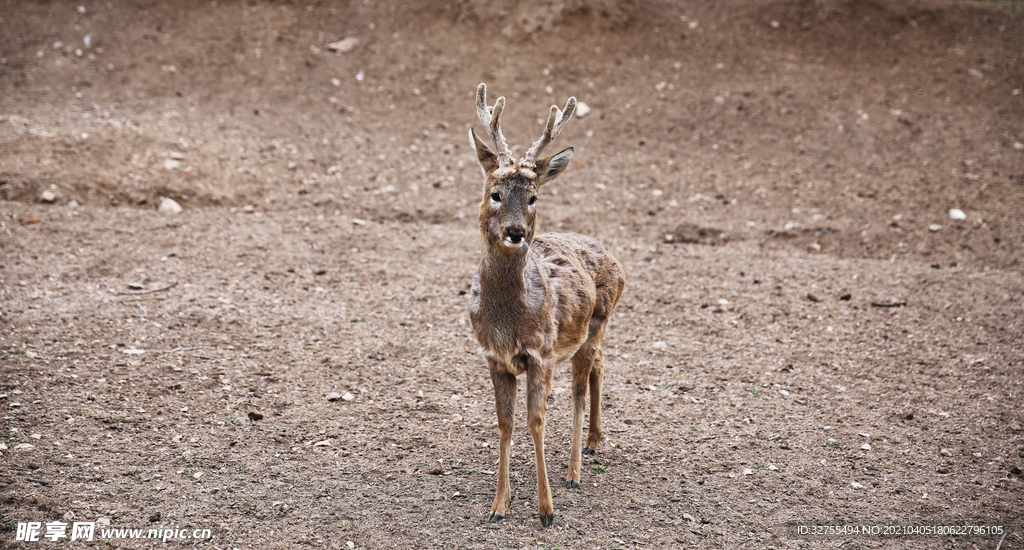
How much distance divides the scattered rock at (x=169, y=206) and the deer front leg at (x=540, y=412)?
7.17 m

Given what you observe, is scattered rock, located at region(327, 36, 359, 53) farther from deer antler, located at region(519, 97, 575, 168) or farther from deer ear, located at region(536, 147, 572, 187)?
deer ear, located at region(536, 147, 572, 187)

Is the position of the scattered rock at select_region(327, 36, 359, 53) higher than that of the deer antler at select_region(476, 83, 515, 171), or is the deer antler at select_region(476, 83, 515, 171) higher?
the scattered rock at select_region(327, 36, 359, 53)

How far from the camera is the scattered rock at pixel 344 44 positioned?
14453 millimetres

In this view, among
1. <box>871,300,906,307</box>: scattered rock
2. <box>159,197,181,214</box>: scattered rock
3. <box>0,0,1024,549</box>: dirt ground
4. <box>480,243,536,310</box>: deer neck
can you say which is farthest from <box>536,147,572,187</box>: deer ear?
<box>159,197,181,214</box>: scattered rock

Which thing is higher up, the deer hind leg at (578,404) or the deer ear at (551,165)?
the deer ear at (551,165)

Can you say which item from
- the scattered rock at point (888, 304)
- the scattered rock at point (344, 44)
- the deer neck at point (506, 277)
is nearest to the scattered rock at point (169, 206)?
the scattered rock at point (344, 44)

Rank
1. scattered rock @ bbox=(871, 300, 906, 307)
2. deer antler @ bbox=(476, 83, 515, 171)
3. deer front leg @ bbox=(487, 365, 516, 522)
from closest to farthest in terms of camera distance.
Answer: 1. deer antler @ bbox=(476, 83, 515, 171)
2. deer front leg @ bbox=(487, 365, 516, 522)
3. scattered rock @ bbox=(871, 300, 906, 307)

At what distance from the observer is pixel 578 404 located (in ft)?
17.4

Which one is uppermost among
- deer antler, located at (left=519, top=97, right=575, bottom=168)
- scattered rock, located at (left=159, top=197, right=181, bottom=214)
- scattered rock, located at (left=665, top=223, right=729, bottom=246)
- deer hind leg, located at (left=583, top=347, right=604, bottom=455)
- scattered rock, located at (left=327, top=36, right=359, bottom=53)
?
scattered rock, located at (left=327, top=36, right=359, bottom=53)

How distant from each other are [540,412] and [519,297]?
2.59ft

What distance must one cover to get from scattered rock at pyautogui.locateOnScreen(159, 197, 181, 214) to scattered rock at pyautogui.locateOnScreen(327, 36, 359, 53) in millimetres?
5888

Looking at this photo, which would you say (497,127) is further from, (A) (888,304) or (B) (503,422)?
(A) (888,304)

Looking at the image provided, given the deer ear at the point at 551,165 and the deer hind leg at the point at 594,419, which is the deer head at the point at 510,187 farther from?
the deer hind leg at the point at 594,419

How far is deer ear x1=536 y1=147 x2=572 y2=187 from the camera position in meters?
4.61
